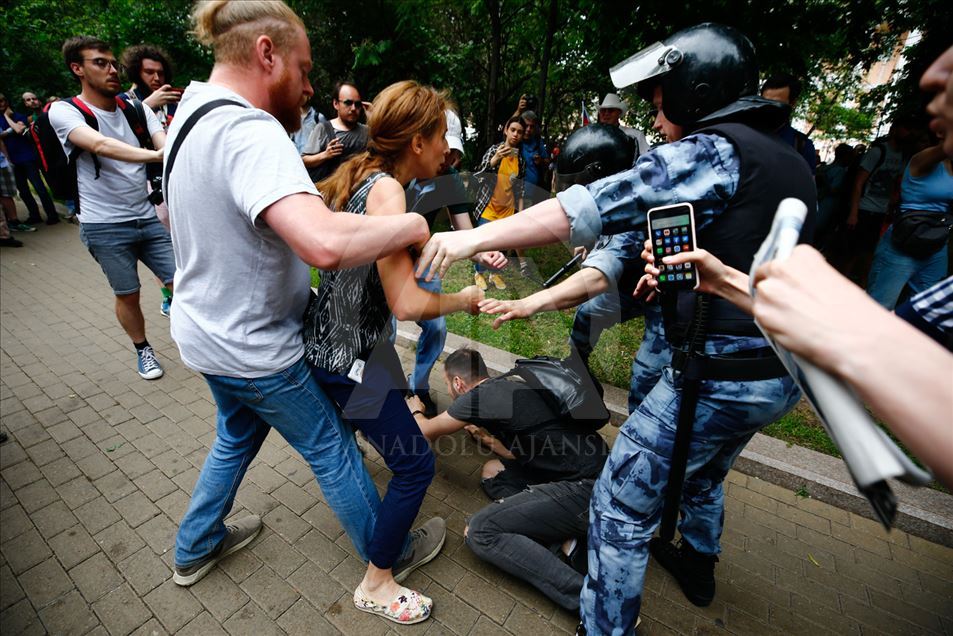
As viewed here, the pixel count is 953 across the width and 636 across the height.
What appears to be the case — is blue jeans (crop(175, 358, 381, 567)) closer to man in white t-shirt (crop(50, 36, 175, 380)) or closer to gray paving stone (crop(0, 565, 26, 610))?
gray paving stone (crop(0, 565, 26, 610))

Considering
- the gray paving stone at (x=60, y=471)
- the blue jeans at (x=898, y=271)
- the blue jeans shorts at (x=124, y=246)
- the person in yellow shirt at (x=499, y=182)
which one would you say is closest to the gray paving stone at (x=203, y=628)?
the gray paving stone at (x=60, y=471)

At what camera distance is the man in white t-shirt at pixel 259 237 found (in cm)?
130

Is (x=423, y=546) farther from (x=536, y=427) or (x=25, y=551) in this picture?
(x=25, y=551)

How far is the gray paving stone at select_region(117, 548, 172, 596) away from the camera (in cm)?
221

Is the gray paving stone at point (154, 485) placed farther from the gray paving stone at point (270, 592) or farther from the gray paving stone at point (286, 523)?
the gray paving stone at point (270, 592)

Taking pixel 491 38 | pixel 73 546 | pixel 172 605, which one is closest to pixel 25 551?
pixel 73 546

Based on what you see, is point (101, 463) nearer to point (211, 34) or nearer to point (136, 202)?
point (136, 202)

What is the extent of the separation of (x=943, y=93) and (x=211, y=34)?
1.92 metres

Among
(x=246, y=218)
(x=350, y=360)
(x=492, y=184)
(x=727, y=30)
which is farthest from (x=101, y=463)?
(x=492, y=184)

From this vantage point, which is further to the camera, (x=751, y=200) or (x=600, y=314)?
(x=600, y=314)

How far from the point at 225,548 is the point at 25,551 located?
1053 millimetres

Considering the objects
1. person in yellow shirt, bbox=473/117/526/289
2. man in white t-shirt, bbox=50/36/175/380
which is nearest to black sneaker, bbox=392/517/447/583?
man in white t-shirt, bbox=50/36/175/380

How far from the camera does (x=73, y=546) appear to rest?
94.3 inches

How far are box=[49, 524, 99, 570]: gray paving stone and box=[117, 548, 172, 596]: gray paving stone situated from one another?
23 cm
